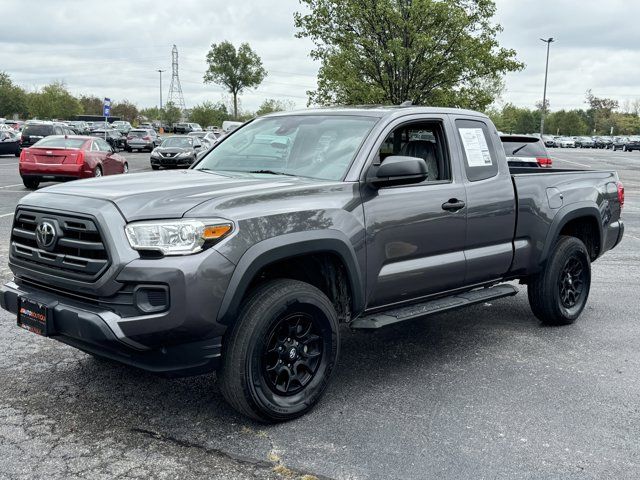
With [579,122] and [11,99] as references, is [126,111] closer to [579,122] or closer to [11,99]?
[11,99]

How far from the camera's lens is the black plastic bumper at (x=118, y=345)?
11.1 ft

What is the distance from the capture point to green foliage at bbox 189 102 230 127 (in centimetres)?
10006

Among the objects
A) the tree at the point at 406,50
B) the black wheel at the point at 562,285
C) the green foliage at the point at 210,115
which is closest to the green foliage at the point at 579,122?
the green foliage at the point at 210,115

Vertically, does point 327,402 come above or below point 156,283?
below

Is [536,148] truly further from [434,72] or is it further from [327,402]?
[434,72]

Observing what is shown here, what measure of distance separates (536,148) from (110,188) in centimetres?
1156

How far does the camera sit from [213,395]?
4.30 m

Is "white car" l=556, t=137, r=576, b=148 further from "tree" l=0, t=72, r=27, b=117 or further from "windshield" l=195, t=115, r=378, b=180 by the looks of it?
"windshield" l=195, t=115, r=378, b=180

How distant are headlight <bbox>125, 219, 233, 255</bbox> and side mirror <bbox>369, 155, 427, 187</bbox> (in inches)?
49.4

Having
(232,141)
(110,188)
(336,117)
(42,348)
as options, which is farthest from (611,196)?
(42,348)

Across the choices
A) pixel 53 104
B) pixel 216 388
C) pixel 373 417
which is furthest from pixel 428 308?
pixel 53 104

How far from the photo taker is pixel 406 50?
2564 cm

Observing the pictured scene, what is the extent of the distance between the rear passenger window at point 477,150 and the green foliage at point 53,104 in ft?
329

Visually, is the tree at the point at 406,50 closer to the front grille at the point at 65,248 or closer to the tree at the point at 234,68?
the front grille at the point at 65,248
